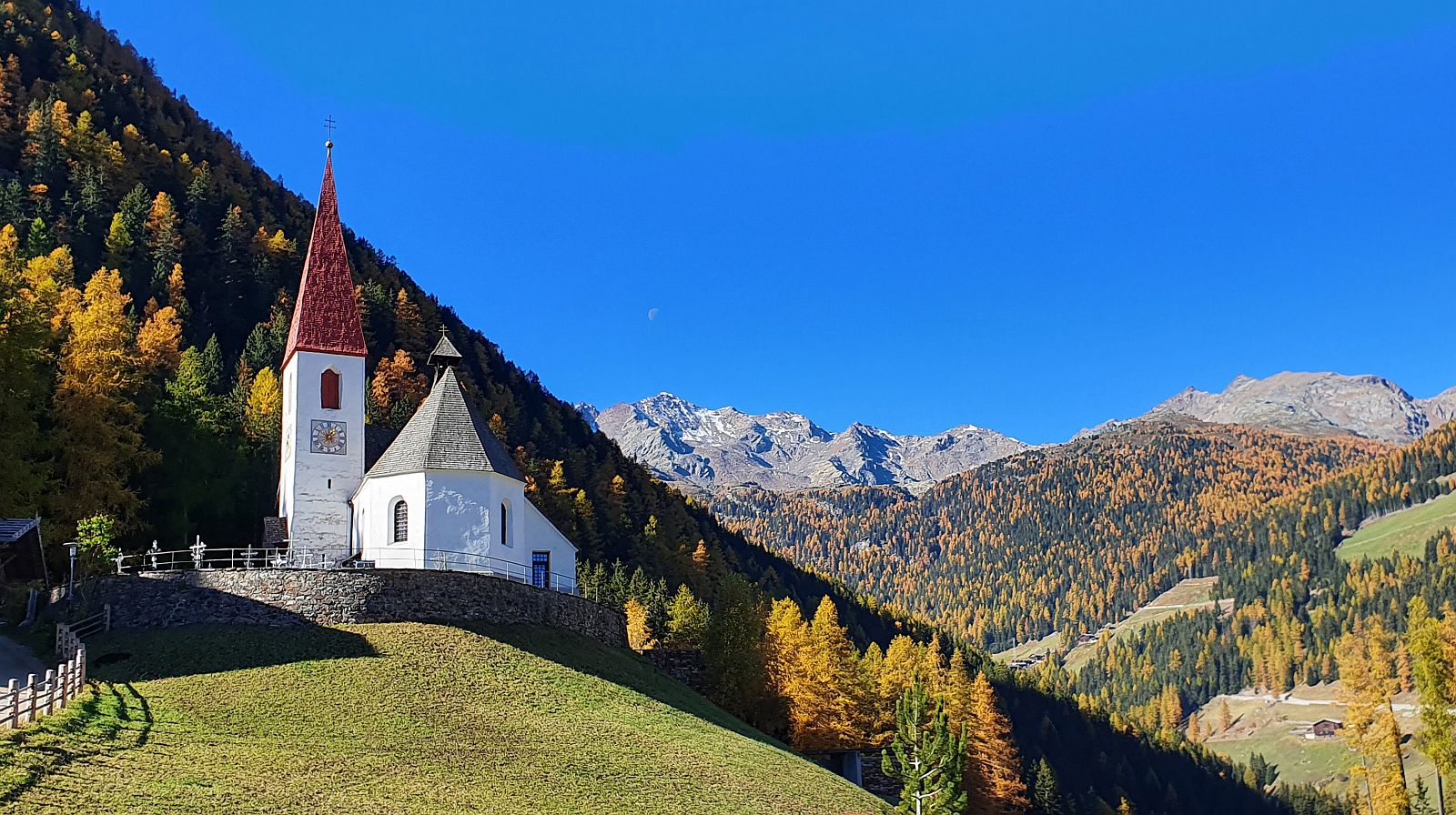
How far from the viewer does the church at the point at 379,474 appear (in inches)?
2117

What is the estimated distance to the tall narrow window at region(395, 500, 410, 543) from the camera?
54156 millimetres

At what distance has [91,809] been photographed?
2486cm

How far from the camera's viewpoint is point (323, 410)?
59.5 meters

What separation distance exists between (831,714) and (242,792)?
1542 inches

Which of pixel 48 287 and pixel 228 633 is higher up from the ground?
pixel 48 287

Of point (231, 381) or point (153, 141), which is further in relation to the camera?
point (153, 141)

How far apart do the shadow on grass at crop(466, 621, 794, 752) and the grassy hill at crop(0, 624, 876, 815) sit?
0.53ft

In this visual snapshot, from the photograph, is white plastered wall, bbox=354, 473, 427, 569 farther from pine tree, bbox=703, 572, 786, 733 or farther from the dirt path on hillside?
pine tree, bbox=703, 572, 786, 733

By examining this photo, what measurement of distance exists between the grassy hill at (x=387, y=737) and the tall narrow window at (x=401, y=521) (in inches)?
286

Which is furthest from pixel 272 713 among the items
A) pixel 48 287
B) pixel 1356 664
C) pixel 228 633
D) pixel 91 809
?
pixel 1356 664

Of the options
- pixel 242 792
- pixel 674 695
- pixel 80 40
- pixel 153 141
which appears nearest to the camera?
pixel 242 792

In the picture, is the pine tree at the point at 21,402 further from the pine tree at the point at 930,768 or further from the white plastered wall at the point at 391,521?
the pine tree at the point at 930,768

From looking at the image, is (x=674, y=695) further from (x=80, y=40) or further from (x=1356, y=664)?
(x=80, y=40)

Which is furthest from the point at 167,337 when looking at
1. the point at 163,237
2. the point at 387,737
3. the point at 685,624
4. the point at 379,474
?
the point at 387,737
